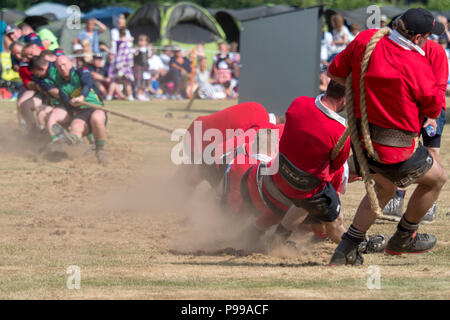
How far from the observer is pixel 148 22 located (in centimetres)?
2772

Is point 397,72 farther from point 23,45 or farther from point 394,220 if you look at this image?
point 23,45

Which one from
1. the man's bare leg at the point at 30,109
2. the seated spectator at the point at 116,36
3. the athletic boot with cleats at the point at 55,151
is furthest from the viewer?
the seated spectator at the point at 116,36

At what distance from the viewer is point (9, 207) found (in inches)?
315

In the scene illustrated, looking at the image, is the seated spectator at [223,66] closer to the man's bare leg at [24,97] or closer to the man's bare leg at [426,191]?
the man's bare leg at [24,97]

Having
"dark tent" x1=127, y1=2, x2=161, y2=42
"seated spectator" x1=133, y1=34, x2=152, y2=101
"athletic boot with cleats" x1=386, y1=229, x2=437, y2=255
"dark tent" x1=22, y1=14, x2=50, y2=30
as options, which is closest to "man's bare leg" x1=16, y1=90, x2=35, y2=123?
"athletic boot with cleats" x1=386, y1=229, x2=437, y2=255

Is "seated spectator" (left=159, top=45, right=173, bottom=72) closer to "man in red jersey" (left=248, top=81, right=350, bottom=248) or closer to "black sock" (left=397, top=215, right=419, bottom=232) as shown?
"man in red jersey" (left=248, top=81, right=350, bottom=248)

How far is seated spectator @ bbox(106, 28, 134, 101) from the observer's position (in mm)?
22172

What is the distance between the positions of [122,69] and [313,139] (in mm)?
17457

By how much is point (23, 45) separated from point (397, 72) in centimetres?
944

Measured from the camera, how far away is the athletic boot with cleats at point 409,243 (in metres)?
5.45

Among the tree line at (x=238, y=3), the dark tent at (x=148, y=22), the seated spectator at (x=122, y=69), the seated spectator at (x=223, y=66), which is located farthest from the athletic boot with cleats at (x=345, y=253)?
the tree line at (x=238, y=3)

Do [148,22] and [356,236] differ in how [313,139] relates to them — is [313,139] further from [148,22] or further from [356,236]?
[148,22]

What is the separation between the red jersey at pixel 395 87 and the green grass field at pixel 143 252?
3.12 ft

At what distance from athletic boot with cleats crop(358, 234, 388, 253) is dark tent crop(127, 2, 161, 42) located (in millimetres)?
22255
